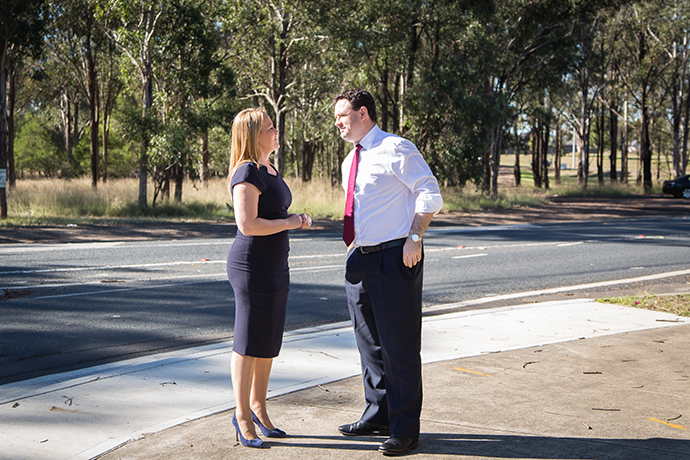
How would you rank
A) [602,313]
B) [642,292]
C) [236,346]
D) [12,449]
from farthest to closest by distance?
[642,292]
[602,313]
[236,346]
[12,449]

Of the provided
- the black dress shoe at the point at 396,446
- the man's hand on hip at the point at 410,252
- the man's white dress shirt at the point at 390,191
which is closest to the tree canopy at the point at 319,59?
the man's white dress shirt at the point at 390,191

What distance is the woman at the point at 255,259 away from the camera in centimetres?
382

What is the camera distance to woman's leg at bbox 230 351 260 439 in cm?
381

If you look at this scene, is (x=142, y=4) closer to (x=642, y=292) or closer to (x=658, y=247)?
(x=658, y=247)

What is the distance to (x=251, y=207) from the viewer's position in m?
3.80

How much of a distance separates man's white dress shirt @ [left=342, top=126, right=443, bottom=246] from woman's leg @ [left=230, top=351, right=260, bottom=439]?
96cm

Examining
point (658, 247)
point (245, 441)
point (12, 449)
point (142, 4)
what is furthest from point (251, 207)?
point (142, 4)

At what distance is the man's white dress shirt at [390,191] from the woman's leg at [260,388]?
93 centimetres

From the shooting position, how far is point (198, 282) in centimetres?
985

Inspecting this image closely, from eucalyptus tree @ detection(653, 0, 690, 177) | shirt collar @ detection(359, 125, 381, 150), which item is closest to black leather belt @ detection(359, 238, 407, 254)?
shirt collar @ detection(359, 125, 381, 150)

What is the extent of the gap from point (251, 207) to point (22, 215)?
18386 mm

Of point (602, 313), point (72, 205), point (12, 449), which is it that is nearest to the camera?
point (12, 449)

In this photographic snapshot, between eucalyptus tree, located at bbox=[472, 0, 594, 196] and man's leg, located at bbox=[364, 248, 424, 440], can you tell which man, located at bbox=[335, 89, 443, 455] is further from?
eucalyptus tree, located at bbox=[472, 0, 594, 196]

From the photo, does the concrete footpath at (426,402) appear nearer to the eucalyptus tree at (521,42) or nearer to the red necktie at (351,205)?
the red necktie at (351,205)
